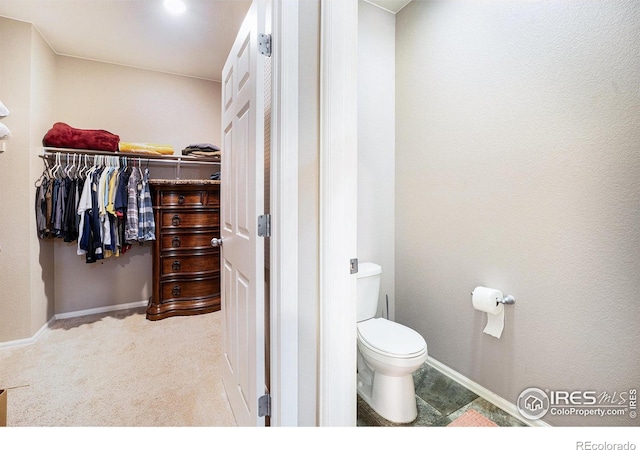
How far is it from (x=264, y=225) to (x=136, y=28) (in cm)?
237

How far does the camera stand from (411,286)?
208cm

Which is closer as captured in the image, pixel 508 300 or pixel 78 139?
pixel 508 300

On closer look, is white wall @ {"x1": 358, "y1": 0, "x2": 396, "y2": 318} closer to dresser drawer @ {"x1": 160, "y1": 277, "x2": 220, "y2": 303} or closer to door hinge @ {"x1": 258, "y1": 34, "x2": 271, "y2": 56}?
door hinge @ {"x1": 258, "y1": 34, "x2": 271, "y2": 56}

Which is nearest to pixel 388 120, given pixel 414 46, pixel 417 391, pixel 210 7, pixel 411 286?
pixel 414 46

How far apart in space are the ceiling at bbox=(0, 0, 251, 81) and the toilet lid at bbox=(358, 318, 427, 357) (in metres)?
2.43

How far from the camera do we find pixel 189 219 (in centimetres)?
276

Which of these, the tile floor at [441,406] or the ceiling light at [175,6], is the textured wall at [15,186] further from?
the tile floor at [441,406]

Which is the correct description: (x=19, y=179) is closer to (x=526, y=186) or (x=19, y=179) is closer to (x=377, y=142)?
(x=377, y=142)

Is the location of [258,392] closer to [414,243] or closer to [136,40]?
[414,243]

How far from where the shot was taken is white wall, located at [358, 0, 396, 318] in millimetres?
2035

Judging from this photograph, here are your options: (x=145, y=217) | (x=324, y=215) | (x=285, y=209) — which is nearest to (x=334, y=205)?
(x=324, y=215)

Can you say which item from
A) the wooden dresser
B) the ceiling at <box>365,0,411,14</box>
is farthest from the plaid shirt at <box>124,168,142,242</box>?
the ceiling at <box>365,0,411,14</box>

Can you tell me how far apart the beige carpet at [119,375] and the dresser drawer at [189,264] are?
18.0 inches

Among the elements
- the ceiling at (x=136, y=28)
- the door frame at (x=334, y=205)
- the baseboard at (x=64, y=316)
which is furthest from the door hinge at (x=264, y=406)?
the ceiling at (x=136, y=28)
